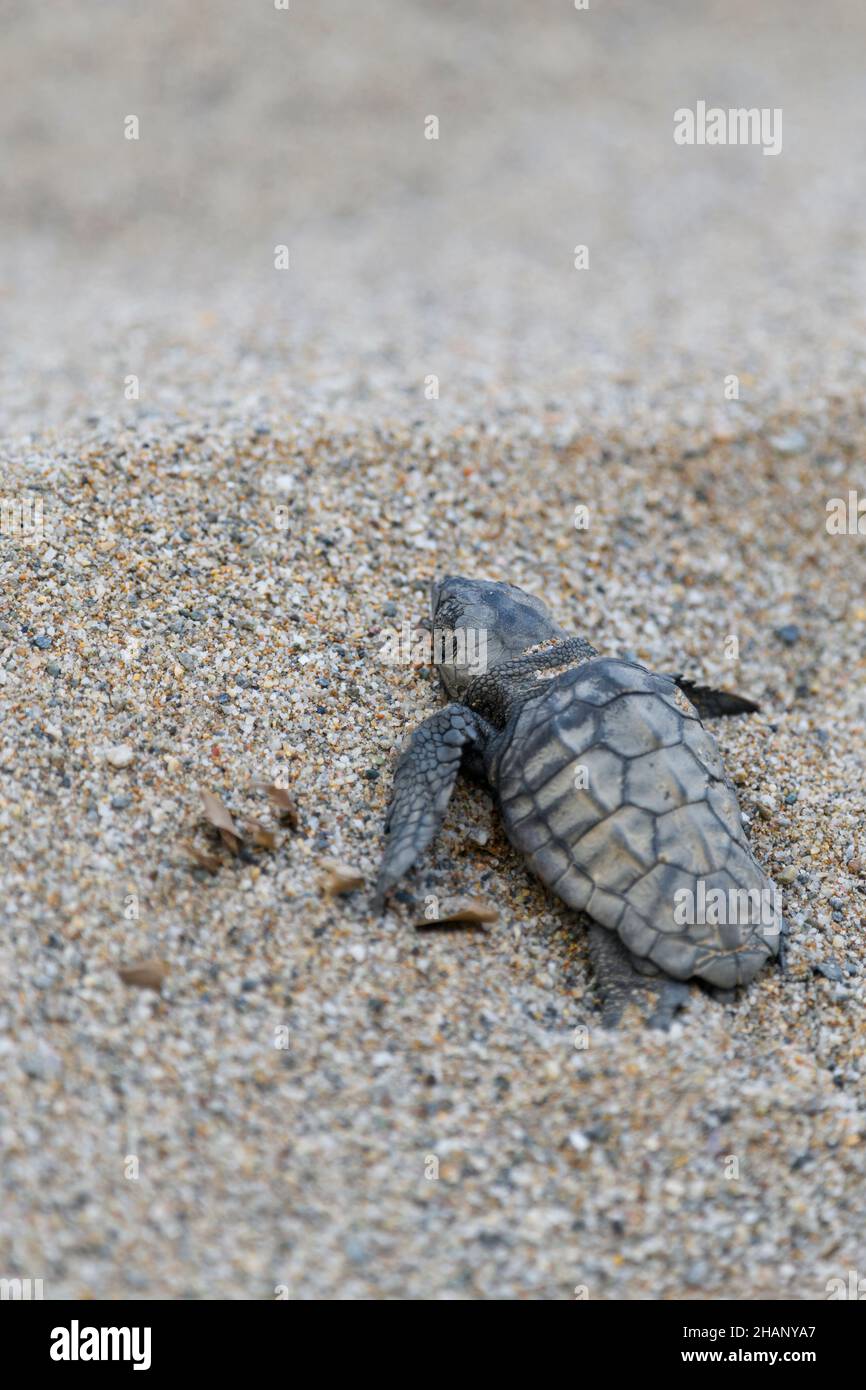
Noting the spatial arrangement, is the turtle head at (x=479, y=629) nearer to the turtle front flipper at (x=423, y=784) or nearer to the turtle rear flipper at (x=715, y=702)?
the turtle front flipper at (x=423, y=784)

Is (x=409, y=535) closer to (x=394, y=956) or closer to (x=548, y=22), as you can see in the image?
(x=394, y=956)

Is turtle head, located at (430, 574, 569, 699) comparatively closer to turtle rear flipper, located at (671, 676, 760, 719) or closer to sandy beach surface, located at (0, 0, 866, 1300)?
sandy beach surface, located at (0, 0, 866, 1300)

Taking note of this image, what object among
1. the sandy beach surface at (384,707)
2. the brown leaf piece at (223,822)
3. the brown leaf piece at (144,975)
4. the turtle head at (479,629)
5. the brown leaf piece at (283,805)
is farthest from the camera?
the turtle head at (479,629)

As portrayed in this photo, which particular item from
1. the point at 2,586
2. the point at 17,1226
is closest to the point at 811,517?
the point at 2,586

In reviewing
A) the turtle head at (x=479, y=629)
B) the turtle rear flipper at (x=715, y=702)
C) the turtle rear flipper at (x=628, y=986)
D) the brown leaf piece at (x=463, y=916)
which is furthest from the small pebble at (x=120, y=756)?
the turtle rear flipper at (x=715, y=702)

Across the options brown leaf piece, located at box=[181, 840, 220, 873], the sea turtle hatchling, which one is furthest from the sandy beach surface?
the sea turtle hatchling

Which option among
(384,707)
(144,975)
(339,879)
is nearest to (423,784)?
(339,879)
